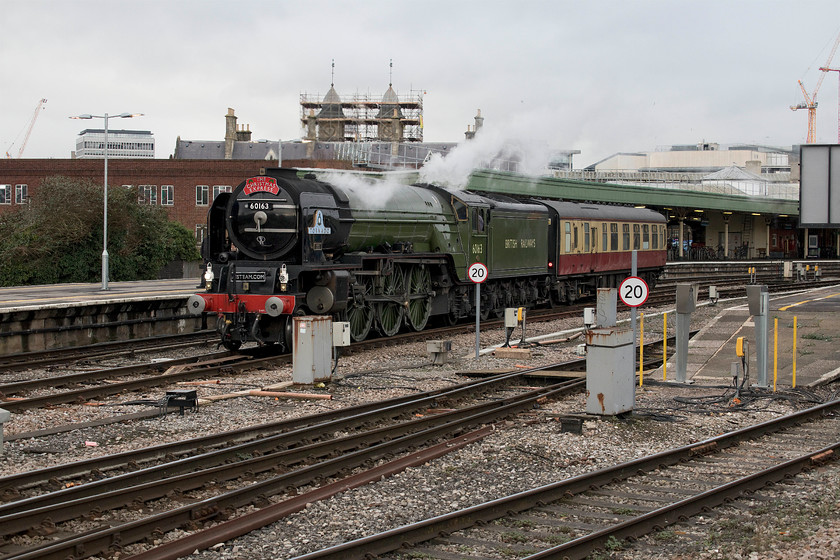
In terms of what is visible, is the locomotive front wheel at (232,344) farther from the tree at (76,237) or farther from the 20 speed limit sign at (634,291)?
the tree at (76,237)

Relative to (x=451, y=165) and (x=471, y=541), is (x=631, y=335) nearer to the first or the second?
(x=471, y=541)

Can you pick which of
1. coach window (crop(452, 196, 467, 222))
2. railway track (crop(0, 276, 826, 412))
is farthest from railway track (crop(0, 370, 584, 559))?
coach window (crop(452, 196, 467, 222))

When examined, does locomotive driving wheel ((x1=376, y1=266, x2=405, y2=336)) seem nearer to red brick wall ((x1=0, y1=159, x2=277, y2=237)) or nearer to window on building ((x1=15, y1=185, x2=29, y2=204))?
red brick wall ((x1=0, y1=159, x2=277, y2=237))

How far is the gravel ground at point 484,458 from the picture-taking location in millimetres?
6785

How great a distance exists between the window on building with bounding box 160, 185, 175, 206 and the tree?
1381cm

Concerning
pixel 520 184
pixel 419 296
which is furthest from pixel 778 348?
pixel 520 184

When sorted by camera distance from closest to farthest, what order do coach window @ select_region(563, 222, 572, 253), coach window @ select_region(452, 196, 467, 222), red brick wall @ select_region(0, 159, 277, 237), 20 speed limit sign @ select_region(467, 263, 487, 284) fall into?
20 speed limit sign @ select_region(467, 263, 487, 284)
coach window @ select_region(452, 196, 467, 222)
coach window @ select_region(563, 222, 572, 253)
red brick wall @ select_region(0, 159, 277, 237)

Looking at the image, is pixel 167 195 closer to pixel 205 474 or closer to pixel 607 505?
pixel 205 474

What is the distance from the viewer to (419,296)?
832 inches

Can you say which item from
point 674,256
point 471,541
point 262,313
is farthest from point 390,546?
point 674,256

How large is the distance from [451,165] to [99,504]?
1840cm

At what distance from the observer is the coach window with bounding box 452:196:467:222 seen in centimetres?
2233

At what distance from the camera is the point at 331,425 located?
1037 cm

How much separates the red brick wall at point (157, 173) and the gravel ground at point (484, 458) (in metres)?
41.5
